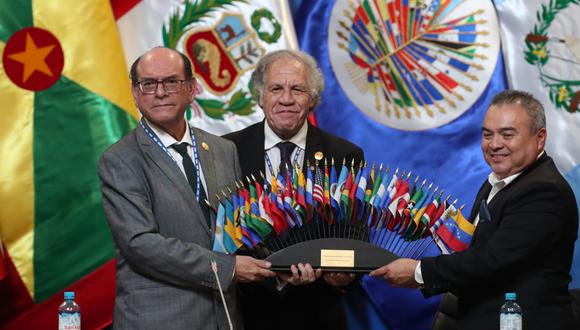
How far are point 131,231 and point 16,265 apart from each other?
1882 millimetres

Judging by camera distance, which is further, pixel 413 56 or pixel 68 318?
pixel 413 56

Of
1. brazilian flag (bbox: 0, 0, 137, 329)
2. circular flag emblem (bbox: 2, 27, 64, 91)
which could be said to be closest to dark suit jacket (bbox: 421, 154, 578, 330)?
brazilian flag (bbox: 0, 0, 137, 329)

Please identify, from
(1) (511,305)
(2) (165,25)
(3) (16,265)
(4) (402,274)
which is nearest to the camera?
(1) (511,305)

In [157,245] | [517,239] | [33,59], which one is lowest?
[517,239]

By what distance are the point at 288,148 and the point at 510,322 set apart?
151cm

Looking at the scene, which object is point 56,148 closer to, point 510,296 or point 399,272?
point 399,272

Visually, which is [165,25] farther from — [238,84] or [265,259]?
[265,259]

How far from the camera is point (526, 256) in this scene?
3.82 metres

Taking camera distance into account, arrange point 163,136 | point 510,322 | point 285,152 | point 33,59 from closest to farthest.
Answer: point 510,322 < point 163,136 < point 285,152 < point 33,59

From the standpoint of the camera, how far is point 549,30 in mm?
5625

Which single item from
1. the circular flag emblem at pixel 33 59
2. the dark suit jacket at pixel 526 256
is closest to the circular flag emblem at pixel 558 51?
the dark suit jacket at pixel 526 256

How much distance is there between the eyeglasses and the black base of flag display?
0.77 m

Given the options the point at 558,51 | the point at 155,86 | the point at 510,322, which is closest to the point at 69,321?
the point at 155,86

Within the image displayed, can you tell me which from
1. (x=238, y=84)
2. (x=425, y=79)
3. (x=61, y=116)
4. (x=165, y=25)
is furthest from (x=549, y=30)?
(x=61, y=116)
